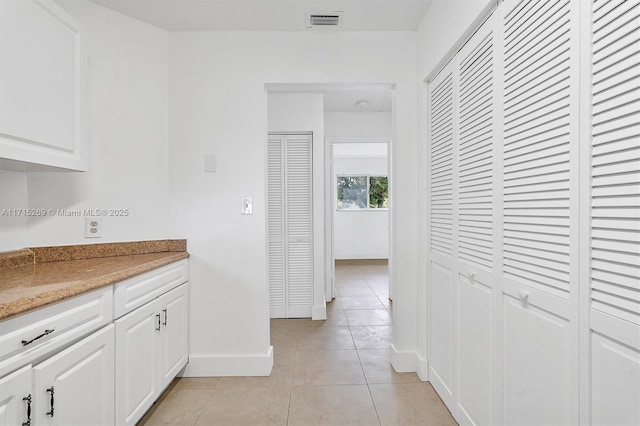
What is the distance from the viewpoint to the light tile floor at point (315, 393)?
1.95 m

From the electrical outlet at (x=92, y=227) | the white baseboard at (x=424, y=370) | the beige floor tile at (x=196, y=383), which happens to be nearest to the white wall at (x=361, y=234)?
the white baseboard at (x=424, y=370)

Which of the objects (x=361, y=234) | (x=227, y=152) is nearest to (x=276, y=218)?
(x=227, y=152)

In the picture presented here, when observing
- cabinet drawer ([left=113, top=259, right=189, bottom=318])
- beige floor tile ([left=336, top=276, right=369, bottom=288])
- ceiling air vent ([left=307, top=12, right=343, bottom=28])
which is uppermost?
ceiling air vent ([left=307, top=12, right=343, bottom=28])

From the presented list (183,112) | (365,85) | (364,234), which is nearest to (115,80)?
(183,112)

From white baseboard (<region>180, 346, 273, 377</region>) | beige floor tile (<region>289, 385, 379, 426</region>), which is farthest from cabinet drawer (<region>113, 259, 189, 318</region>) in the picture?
beige floor tile (<region>289, 385, 379, 426</region>)

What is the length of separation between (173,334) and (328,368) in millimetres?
1138

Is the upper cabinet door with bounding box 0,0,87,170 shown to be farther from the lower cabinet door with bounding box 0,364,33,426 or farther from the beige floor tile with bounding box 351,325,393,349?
the beige floor tile with bounding box 351,325,393,349

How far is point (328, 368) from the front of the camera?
255 cm

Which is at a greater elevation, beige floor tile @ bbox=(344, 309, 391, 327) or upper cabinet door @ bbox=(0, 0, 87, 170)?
upper cabinet door @ bbox=(0, 0, 87, 170)

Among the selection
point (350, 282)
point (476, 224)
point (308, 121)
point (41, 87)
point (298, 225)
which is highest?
point (308, 121)

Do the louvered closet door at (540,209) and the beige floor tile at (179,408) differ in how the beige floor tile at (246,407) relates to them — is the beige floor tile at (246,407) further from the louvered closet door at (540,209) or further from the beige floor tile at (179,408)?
the louvered closet door at (540,209)

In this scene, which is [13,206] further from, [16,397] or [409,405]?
[409,405]

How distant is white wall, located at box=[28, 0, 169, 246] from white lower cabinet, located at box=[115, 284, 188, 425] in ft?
1.94

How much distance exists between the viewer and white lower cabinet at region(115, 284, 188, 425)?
1.63 metres
